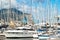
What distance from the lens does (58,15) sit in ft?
33.0

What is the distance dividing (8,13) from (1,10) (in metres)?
0.50

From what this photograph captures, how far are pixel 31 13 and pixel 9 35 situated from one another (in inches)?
139

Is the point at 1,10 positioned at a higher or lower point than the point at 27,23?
higher

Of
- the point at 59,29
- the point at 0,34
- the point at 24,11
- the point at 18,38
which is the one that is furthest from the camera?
the point at 24,11

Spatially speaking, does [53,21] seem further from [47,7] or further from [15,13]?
[15,13]

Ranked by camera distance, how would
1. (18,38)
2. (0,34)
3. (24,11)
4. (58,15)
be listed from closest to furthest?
(18,38)
(0,34)
(58,15)
(24,11)

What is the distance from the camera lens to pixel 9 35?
7047 millimetres

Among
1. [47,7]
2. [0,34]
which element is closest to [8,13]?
[47,7]

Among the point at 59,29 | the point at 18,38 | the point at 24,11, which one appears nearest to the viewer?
the point at 18,38

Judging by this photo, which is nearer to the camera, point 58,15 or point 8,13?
point 58,15

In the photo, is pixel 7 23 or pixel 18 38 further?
pixel 7 23

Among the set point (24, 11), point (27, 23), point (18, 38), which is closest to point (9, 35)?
point (18, 38)

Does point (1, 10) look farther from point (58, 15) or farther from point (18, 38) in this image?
point (18, 38)

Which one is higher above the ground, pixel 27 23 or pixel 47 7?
pixel 47 7
